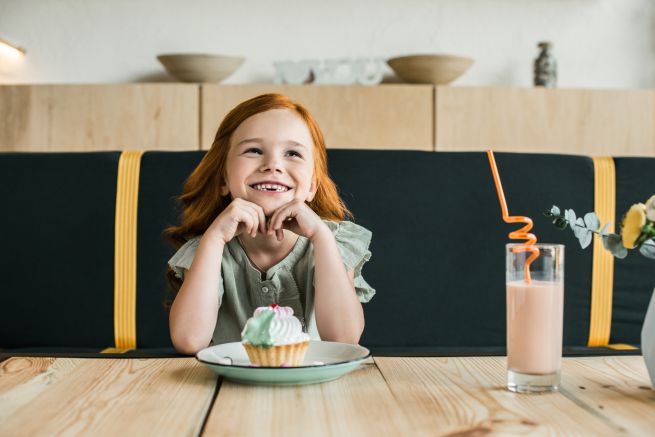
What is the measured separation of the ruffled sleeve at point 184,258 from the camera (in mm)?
1467

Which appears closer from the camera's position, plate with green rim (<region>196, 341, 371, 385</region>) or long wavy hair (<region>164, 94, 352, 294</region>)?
plate with green rim (<region>196, 341, 371, 385</region>)

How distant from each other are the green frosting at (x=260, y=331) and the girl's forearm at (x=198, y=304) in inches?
15.7

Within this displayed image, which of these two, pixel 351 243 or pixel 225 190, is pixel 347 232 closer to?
pixel 351 243

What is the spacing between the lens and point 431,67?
10.6 feet

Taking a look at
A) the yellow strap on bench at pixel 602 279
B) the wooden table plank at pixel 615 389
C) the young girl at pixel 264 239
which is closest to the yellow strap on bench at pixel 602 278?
the yellow strap on bench at pixel 602 279

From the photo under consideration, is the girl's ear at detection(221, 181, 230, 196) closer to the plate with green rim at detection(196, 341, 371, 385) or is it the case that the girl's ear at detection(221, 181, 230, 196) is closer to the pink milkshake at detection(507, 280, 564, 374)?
the plate with green rim at detection(196, 341, 371, 385)

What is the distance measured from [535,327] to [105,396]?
17.9 inches

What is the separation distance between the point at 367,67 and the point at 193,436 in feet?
9.48

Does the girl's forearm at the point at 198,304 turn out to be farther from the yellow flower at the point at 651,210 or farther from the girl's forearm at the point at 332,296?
the yellow flower at the point at 651,210

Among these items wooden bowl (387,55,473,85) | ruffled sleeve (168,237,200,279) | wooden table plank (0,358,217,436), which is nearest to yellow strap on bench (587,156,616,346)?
ruffled sleeve (168,237,200,279)

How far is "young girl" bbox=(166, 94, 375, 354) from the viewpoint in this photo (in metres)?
1.31

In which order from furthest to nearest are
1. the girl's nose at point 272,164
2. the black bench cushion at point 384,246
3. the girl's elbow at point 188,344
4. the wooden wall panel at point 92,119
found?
the wooden wall panel at point 92,119
the black bench cushion at point 384,246
the girl's nose at point 272,164
the girl's elbow at point 188,344

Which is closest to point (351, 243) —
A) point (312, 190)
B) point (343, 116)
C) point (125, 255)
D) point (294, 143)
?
point (312, 190)

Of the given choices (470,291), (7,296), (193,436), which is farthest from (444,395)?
(7,296)
